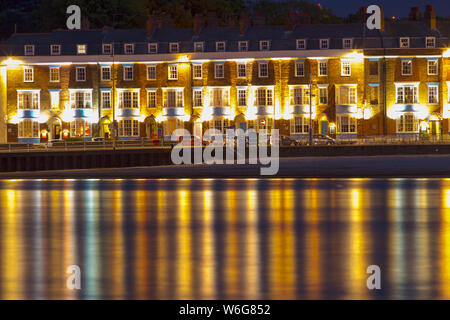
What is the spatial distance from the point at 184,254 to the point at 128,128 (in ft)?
302

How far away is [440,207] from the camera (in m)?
33.2

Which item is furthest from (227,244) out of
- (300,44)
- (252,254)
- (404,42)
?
(404,42)

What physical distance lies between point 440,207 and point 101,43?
281 feet

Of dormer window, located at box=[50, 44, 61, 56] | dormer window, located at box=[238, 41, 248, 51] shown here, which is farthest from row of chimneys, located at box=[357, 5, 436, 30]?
dormer window, located at box=[50, 44, 61, 56]

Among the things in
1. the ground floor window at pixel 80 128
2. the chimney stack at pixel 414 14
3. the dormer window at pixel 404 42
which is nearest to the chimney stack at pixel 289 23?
the dormer window at pixel 404 42

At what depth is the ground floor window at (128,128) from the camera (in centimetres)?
11194

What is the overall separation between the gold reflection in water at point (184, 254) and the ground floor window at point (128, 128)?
254ft

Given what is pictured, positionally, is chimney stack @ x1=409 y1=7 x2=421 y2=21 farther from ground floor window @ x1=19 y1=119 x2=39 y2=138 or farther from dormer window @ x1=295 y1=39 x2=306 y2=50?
ground floor window @ x1=19 y1=119 x2=39 y2=138

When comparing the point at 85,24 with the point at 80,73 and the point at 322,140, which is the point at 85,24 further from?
the point at 322,140

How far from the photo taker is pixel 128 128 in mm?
112375

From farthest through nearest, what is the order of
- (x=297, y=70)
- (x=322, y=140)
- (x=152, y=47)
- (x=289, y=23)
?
→ (x=152, y=47) → (x=289, y=23) → (x=297, y=70) → (x=322, y=140)
